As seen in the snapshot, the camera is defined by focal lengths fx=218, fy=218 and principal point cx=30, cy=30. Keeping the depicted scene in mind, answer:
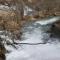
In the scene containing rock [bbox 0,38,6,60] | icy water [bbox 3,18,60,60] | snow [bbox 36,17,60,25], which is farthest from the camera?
snow [bbox 36,17,60,25]

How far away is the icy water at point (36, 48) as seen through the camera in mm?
4594

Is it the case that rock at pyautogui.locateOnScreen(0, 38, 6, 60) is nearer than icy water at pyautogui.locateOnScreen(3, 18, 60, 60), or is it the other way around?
rock at pyautogui.locateOnScreen(0, 38, 6, 60)

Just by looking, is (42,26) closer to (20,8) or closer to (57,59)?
(20,8)

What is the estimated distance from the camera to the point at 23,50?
4.96 metres

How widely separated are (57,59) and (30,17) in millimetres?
3761

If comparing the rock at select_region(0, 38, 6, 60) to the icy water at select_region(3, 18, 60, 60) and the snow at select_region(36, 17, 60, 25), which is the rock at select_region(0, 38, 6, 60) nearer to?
the icy water at select_region(3, 18, 60, 60)

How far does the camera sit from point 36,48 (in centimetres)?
511

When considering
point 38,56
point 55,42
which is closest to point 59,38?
point 55,42

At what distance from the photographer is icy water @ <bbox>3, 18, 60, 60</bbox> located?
4594mm

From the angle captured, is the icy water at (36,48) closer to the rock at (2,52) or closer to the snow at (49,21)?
the rock at (2,52)

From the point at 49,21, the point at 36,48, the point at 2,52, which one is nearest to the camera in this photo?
the point at 2,52

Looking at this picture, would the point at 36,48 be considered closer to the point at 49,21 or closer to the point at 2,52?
the point at 2,52

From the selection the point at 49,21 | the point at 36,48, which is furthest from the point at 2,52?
the point at 49,21

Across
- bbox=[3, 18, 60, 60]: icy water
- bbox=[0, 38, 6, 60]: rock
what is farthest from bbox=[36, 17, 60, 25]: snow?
bbox=[0, 38, 6, 60]: rock
